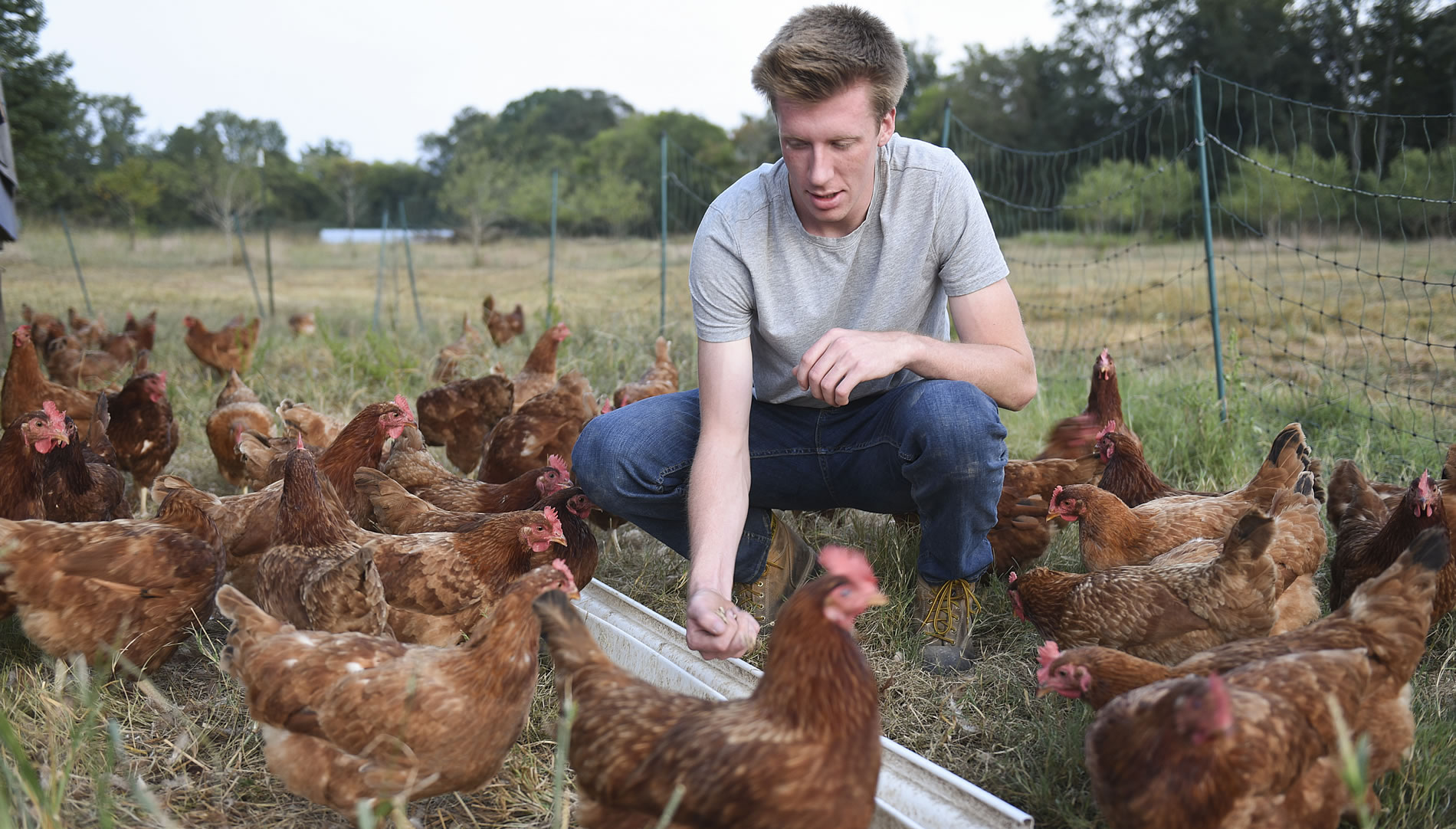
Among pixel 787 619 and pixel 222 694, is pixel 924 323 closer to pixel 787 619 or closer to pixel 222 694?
pixel 787 619

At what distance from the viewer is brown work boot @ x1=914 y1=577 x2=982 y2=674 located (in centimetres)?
266

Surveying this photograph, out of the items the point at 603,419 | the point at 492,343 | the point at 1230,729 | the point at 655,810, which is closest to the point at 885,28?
the point at 603,419

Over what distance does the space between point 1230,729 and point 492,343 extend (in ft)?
24.2

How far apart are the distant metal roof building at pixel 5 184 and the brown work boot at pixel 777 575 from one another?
5.36 m


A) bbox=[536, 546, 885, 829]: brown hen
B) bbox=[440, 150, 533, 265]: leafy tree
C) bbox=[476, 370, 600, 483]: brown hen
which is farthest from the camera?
bbox=[440, 150, 533, 265]: leafy tree

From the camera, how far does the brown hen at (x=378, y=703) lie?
189cm

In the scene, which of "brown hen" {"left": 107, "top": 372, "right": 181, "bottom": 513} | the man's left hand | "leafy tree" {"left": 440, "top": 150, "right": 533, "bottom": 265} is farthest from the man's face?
"leafy tree" {"left": 440, "top": 150, "right": 533, "bottom": 265}

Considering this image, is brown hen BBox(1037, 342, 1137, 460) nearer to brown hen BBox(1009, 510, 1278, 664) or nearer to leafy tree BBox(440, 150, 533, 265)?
brown hen BBox(1009, 510, 1278, 664)

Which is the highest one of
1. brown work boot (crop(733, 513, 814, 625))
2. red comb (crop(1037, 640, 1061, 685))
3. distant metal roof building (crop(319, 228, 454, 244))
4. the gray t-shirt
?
distant metal roof building (crop(319, 228, 454, 244))

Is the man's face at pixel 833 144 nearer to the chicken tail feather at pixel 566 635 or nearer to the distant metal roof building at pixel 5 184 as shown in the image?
the chicken tail feather at pixel 566 635

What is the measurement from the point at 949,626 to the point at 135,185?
35243 mm

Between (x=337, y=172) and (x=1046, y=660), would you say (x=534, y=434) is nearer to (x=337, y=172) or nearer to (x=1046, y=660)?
(x=1046, y=660)

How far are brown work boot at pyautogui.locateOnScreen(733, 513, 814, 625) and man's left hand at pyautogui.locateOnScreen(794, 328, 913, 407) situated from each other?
3.66ft

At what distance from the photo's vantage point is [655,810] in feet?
5.25
